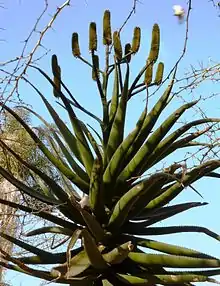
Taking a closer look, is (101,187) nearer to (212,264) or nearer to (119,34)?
(212,264)

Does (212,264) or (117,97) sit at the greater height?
(117,97)

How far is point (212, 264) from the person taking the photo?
2.43m

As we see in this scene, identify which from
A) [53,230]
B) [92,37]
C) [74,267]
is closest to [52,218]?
[53,230]

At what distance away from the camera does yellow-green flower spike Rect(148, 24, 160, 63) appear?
9.89 ft

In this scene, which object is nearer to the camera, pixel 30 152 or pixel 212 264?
pixel 212 264

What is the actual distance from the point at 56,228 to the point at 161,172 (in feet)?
2.38

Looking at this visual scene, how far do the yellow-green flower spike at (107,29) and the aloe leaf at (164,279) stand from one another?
1.32 m

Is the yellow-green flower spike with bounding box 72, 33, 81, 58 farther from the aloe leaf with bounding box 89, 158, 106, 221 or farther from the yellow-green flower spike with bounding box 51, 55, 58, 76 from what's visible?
the aloe leaf with bounding box 89, 158, 106, 221

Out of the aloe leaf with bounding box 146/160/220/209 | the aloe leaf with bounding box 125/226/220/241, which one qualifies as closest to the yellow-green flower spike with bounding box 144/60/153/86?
the aloe leaf with bounding box 146/160/220/209

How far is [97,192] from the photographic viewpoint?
8.68ft

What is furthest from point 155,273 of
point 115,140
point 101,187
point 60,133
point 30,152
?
point 30,152

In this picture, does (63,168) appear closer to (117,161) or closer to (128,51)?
(117,161)

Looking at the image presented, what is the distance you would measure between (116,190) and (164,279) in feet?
1.78

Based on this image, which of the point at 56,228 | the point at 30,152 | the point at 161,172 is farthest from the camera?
the point at 30,152
